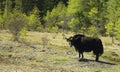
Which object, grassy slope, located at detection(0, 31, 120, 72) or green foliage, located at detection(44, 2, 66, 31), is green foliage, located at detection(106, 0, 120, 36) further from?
grassy slope, located at detection(0, 31, 120, 72)

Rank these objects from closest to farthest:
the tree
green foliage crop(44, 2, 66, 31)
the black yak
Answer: the black yak
the tree
green foliage crop(44, 2, 66, 31)

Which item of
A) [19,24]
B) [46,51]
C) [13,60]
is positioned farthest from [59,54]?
[19,24]

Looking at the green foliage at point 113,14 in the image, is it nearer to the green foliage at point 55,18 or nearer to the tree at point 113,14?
the tree at point 113,14

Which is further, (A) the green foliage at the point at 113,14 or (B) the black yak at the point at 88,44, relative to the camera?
(A) the green foliage at the point at 113,14

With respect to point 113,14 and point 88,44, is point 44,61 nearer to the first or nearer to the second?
point 88,44

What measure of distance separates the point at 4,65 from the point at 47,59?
6.08 m

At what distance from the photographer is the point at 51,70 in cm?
2420

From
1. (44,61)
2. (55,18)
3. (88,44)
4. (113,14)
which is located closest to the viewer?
(44,61)

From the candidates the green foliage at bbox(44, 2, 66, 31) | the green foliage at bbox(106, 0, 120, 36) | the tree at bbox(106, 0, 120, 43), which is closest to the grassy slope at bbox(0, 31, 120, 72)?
the green foliage at bbox(106, 0, 120, 36)

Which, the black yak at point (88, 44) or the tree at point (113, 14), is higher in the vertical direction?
the black yak at point (88, 44)

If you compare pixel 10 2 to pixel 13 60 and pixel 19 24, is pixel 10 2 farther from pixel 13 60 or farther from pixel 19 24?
pixel 13 60

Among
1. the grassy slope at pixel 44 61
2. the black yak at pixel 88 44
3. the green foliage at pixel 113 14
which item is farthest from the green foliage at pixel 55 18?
the black yak at pixel 88 44

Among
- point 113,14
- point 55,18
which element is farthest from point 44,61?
point 55,18

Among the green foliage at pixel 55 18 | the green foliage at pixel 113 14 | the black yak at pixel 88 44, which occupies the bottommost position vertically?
the green foliage at pixel 55 18
